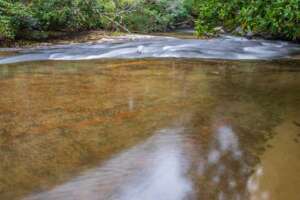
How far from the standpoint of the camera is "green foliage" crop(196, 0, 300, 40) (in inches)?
273

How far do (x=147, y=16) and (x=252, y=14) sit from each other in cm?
1545

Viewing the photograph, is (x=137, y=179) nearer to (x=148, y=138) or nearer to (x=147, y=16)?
(x=148, y=138)

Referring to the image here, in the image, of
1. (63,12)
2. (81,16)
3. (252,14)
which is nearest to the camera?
(252,14)

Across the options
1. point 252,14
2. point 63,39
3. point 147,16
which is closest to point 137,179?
point 252,14

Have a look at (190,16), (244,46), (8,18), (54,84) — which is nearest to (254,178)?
(54,84)

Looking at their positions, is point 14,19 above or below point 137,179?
above

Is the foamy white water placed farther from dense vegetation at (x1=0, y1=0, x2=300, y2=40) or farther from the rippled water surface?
the rippled water surface

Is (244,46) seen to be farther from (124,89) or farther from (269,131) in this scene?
(269,131)

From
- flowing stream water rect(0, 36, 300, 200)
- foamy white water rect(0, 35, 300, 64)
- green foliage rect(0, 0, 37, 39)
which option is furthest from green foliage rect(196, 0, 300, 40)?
green foliage rect(0, 0, 37, 39)

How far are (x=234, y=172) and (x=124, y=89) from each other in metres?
4.41

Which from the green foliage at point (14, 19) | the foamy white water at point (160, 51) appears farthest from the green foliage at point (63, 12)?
the foamy white water at point (160, 51)

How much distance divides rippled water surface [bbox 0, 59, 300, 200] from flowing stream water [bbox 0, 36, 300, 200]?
0.05 feet

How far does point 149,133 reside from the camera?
5.50 meters

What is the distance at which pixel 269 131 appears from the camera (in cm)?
559
